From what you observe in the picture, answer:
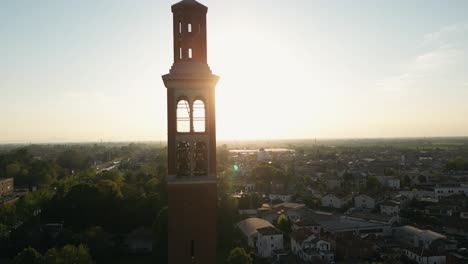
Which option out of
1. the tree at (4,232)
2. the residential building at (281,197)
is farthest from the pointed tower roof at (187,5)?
the residential building at (281,197)

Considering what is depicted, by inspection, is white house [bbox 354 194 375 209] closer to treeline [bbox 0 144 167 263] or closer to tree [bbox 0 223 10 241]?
treeline [bbox 0 144 167 263]

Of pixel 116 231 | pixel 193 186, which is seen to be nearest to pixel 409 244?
pixel 116 231

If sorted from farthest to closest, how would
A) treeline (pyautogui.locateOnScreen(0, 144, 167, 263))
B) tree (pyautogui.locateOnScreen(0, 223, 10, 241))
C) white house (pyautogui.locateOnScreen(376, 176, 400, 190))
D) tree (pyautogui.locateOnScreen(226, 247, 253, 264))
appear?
white house (pyautogui.locateOnScreen(376, 176, 400, 190)) → tree (pyautogui.locateOnScreen(0, 223, 10, 241)) → treeline (pyautogui.locateOnScreen(0, 144, 167, 263)) → tree (pyautogui.locateOnScreen(226, 247, 253, 264))

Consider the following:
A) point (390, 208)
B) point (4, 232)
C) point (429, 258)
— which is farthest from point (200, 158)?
point (390, 208)

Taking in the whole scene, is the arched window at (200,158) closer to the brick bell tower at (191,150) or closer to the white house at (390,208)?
the brick bell tower at (191,150)

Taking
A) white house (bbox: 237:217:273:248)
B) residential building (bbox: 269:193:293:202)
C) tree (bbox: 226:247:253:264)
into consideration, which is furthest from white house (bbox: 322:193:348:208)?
tree (bbox: 226:247:253:264)

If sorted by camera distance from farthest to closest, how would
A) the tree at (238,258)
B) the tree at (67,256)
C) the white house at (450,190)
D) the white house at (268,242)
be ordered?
the white house at (450,190) < the white house at (268,242) < the tree at (238,258) < the tree at (67,256)

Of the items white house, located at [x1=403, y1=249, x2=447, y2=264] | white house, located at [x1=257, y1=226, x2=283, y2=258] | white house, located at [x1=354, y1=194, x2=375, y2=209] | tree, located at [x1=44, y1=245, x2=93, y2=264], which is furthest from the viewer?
white house, located at [x1=354, y1=194, x2=375, y2=209]
